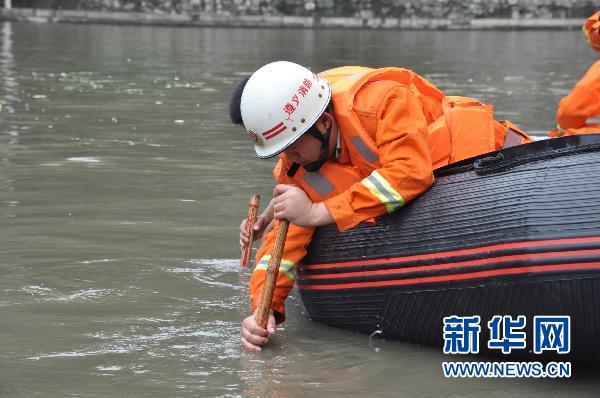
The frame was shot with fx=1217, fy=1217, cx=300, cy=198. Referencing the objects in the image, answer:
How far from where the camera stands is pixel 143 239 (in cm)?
621

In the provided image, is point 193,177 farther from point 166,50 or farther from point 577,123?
point 166,50

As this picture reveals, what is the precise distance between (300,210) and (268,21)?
3359 cm

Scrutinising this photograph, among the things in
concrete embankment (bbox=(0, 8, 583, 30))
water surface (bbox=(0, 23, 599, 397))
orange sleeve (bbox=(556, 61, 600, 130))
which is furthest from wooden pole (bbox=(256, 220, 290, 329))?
concrete embankment (bbox=(0, 8, 583, 30))

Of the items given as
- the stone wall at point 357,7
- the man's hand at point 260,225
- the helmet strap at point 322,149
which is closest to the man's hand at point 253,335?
the helmet strap at point 322,149

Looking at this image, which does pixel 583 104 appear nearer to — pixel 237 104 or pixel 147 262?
Answer: pixel 147 262

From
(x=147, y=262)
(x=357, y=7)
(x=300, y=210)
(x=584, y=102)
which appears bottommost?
(x=357, y=7)

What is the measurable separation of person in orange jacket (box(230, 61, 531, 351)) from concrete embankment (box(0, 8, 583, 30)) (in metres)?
31.4

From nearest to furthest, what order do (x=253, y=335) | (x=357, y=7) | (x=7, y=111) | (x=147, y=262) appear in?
(x=253, y=335) → (x=147, y=262) → (x=7, y=111) → (x=357, y=7)

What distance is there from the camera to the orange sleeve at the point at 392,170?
427 cm

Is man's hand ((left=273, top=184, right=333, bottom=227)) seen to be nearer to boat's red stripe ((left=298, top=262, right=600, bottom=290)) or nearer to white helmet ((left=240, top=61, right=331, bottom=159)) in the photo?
white helmet ((left=240, top=61, right=331, bottom=159))

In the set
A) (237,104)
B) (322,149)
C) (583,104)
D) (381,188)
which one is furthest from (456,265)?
(583,104)

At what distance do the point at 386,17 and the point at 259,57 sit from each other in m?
17.0

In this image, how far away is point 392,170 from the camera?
4.27 metres

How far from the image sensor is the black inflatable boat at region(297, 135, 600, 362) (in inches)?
155
